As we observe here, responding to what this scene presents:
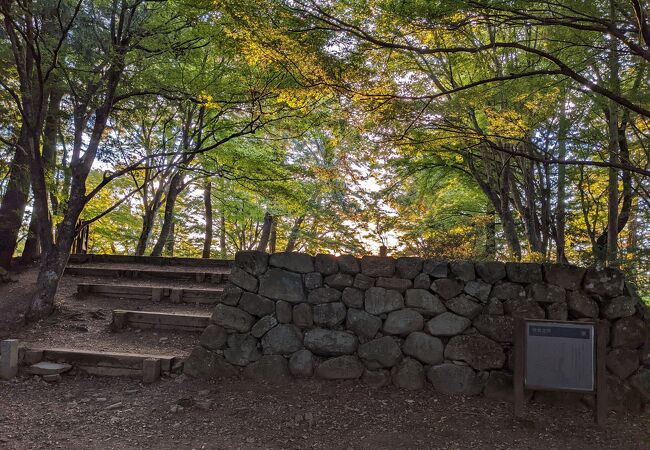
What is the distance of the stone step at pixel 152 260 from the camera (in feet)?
30.2

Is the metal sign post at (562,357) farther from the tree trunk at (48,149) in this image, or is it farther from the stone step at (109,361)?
the tree trunk at (48,149)

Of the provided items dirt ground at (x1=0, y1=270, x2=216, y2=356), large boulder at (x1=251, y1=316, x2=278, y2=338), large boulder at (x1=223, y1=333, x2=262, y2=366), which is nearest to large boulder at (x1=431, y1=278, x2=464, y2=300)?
large boulder at (x1=251, y1=316, x2=278, y2=338)

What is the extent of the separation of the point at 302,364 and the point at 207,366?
41.6 inches

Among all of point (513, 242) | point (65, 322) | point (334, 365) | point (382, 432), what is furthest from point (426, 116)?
point (65, 322)

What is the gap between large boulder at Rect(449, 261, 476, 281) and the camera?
4.51 m

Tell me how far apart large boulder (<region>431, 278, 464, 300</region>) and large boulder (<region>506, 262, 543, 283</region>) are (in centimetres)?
52

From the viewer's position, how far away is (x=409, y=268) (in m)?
4.63

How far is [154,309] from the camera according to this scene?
21.7 ft

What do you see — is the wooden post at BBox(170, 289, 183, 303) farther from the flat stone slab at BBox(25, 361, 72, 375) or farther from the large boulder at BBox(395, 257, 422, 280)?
the large boulder at BBox(395, 257, 422, 280)

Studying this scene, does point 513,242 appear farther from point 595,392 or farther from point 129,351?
point 129,351

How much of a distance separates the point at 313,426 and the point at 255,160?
7.11 metres

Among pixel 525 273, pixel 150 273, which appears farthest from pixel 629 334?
pixel 150 273

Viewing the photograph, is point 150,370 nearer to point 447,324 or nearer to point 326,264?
point 326,264

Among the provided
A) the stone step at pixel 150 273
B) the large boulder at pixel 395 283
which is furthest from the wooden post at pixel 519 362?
the stone step at pixel 150 273
